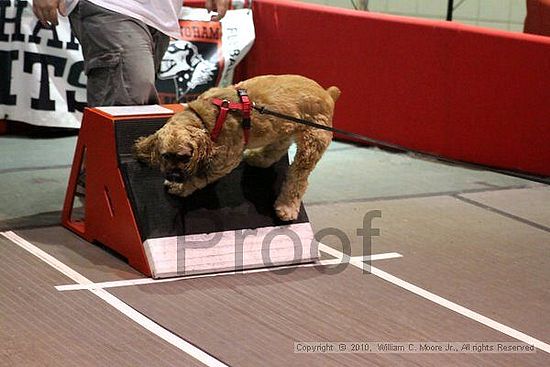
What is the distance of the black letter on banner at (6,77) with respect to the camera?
7367 mm

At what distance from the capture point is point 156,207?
4.57m

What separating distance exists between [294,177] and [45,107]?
10.7 feet

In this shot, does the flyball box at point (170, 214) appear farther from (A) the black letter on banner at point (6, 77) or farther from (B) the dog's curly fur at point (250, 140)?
(A) the black letter on banner at point (6, 77)

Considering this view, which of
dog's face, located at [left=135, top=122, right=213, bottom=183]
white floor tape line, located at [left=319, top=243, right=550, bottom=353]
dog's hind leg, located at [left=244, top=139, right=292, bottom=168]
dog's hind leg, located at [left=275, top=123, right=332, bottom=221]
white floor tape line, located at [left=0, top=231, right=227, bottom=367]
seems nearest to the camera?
white floor tape line, located at [left=0, top=231, right=227, bottom=367]

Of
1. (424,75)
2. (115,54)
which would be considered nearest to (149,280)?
(115,54)

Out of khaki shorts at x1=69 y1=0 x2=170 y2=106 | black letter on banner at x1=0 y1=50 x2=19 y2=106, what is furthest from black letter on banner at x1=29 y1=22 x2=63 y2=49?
khaki shorts at x1=69 y1=0 x2=170 y2=106

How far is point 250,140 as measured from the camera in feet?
14.8

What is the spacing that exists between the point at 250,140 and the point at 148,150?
1.58ft

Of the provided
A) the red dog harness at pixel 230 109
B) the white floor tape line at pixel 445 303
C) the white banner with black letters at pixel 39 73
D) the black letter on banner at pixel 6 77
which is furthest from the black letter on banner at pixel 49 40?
the red dog harness at pixel 230 109

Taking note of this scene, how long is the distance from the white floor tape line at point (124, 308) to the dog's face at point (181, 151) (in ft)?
2.00

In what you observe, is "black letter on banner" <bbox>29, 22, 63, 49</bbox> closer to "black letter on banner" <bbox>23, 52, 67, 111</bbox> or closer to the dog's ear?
"black letter on banner" <bbox>23, 52, 67, 111</bbox>

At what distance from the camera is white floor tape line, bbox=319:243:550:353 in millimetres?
4004

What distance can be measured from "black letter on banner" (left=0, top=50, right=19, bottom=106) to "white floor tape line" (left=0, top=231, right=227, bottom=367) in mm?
2533

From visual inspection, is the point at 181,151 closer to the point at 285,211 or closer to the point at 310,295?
the point at 285,211
